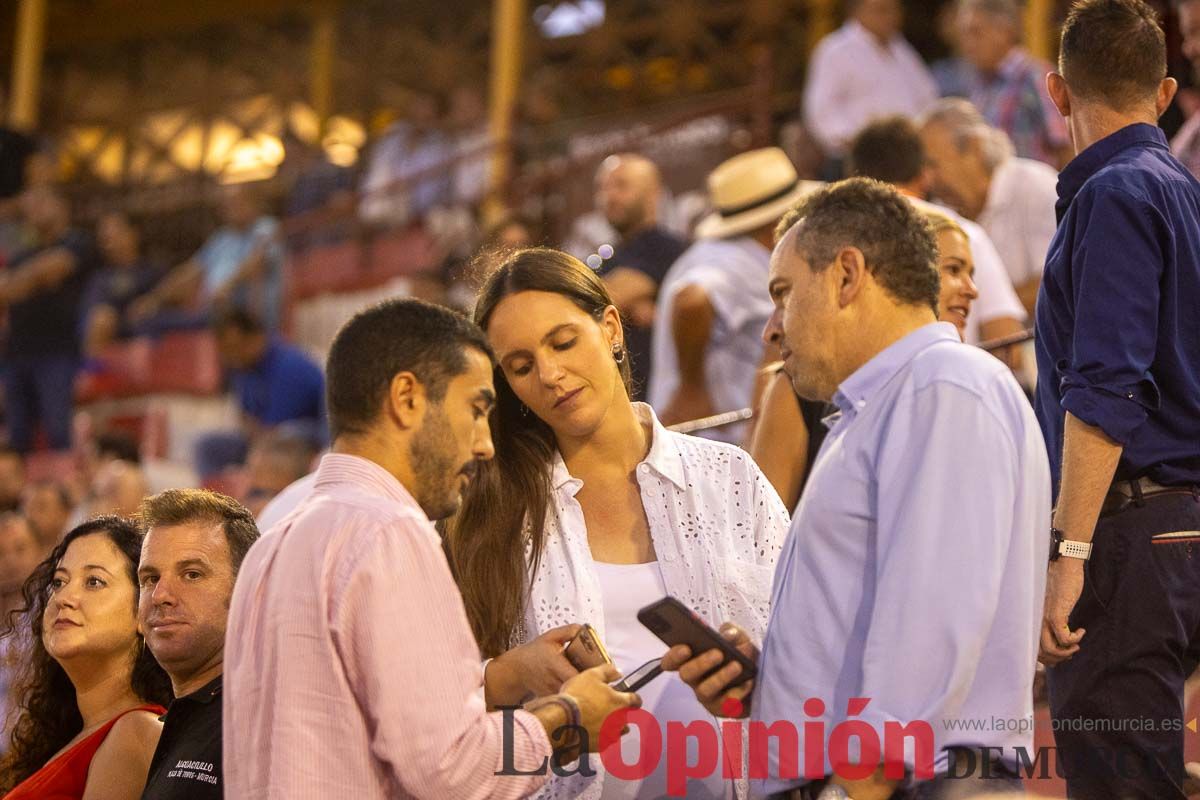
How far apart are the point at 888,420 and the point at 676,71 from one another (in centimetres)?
989

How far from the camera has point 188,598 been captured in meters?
3.22

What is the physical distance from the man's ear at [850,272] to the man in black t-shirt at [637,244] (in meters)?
3.78

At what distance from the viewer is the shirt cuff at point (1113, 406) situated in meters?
2.83

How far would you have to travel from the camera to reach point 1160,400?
2.94m

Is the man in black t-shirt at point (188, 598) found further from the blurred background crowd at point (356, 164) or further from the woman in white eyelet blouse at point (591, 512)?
the blurred background crowd at point (356, 164)

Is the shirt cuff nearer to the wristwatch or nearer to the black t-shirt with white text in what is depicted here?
the wristwatch

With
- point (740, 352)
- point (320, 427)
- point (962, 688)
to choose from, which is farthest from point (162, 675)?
point (320, 427)

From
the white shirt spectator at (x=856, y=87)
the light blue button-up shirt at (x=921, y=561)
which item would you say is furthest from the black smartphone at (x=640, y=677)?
the white shirt spectator at (x=856, y=87)

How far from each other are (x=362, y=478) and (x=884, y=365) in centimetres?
82

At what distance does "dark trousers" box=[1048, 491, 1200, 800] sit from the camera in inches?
113

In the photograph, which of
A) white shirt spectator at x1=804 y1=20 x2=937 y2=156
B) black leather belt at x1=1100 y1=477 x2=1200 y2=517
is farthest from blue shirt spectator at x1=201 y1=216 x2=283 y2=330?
black leather belt at x1=1100 y1=477 x2=1200 y2=517

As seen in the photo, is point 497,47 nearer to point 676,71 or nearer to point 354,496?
point 676,71

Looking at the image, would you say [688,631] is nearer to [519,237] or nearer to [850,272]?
[850,272]

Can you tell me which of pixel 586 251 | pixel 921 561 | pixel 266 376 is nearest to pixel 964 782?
pixel 921 561
